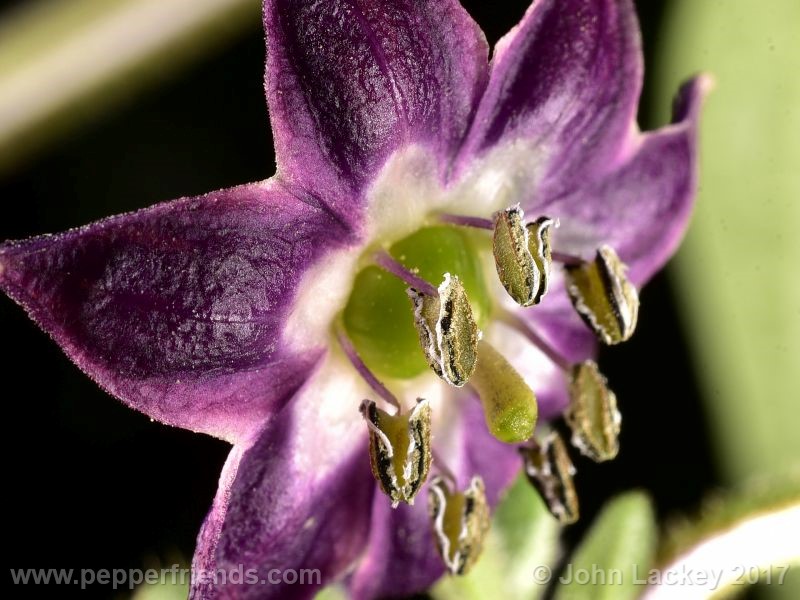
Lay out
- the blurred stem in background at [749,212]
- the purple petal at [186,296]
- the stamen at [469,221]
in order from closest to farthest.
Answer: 1. the purple petal at [186,296]
2. the stamen at [469,221]
3. the blurred stem in background at [749,212]

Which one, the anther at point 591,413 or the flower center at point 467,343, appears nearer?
the flower center at point 467,343

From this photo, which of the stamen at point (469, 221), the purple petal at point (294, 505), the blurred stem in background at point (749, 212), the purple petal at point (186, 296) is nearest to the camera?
the purple petal at point (186, 296)

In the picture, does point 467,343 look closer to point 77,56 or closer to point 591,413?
point 591,413

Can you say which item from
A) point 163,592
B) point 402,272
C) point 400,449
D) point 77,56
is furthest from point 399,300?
point 77,56

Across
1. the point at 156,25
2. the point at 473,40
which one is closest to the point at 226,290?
the point at 473,40

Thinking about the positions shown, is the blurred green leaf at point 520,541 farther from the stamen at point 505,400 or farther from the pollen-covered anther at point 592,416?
the stamen at point 505,400

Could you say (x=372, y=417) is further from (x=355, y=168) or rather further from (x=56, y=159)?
(x=56, y=159)

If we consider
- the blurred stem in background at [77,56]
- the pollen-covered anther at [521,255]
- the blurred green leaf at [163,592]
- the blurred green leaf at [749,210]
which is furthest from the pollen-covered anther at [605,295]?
the blurred stem in background at [77,56]
